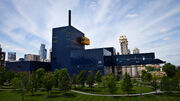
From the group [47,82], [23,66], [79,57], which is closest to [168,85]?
[47,82]

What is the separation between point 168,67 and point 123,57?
3507cm

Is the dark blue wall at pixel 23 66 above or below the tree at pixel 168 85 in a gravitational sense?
above

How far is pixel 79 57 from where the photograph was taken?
110 metres

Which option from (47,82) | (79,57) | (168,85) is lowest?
(168,85)

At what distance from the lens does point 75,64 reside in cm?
11075

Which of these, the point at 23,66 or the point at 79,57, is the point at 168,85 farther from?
the point at 23,66

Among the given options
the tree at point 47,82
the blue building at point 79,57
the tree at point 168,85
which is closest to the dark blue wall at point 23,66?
the blue building at point 79,57

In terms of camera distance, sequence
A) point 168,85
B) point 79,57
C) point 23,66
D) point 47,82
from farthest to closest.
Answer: point 23,66
point 79,57
point 47,82
point 168,85

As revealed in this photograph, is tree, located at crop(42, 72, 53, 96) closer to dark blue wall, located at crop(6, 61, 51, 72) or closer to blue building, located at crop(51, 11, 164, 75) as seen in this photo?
blue building, located at crop(51, 11, 164, 75)

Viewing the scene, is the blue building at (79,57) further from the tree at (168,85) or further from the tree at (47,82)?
the tree at (47,82)

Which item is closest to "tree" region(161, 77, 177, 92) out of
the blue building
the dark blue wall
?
the blue building

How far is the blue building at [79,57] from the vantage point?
102312 millimetres

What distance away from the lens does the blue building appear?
102312 millimetres

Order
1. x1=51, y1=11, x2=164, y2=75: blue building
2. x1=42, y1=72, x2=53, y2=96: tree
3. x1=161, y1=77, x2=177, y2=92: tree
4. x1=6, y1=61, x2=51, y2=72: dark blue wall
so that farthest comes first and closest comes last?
x1=6, y1=61, x2=51, y2=72: dark blue wall
x1=51, y1=11, x2=164, y2=75: blue building
x1=42, y1=72, x2=53, y2=96: tree
x1=161, y1=77, x2=177, y2=92: tree
